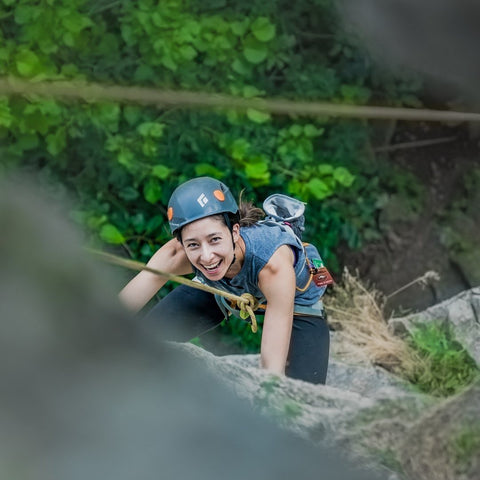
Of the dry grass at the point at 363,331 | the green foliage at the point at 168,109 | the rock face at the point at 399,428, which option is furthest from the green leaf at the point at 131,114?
the rock face at the point at 399,428

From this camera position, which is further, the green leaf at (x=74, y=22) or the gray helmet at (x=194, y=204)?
the green leaf at (x=74, y=22)

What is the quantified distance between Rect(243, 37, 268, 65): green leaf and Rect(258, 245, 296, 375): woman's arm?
91 centimetres

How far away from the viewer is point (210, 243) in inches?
44.9

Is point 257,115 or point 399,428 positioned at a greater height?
point 257,115

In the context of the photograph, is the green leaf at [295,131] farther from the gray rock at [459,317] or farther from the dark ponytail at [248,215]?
the dark ponytail at [248,215]

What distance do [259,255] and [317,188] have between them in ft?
2.95

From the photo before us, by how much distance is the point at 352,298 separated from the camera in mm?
2227

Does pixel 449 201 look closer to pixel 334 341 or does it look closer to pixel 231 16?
pixel 334 341

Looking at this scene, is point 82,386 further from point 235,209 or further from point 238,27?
point 238,27

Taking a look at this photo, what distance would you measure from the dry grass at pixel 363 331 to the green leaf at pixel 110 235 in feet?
1.82

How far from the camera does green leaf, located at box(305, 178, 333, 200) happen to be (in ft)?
6.72

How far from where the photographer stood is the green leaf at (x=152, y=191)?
2012 mm

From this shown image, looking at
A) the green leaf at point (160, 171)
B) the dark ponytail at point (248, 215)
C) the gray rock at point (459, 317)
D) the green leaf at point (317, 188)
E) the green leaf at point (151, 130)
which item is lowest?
the gray rock at point (459, 317)

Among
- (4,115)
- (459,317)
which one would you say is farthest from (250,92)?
(459,317)
